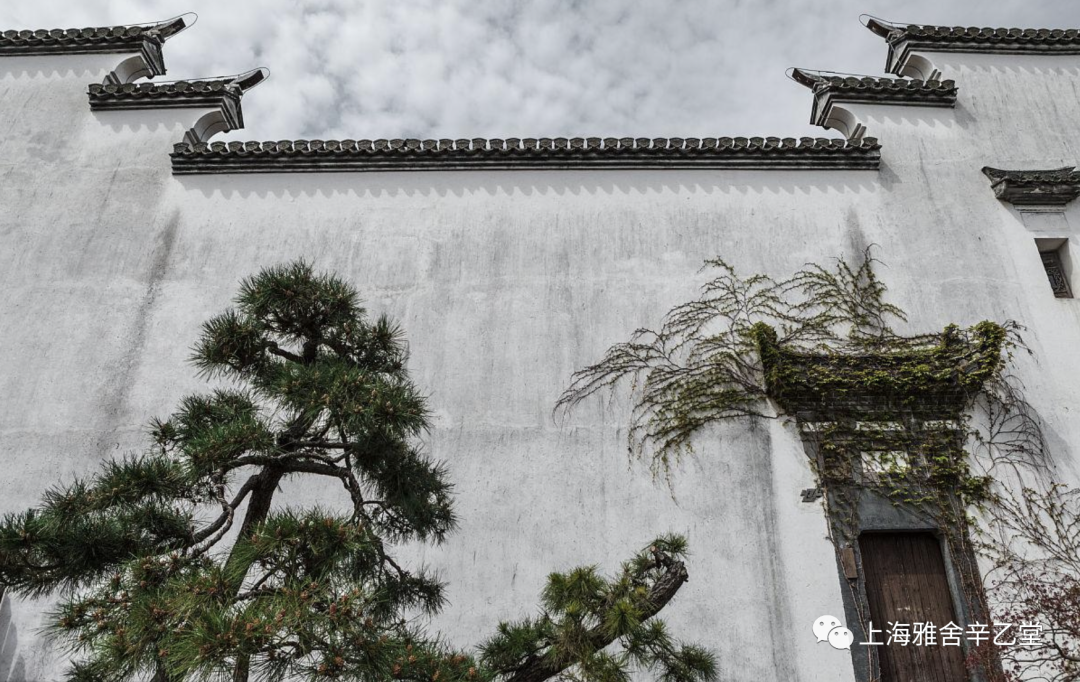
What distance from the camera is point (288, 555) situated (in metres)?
2.55

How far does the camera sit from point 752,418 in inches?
213

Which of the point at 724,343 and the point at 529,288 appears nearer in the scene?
the point at 724,343

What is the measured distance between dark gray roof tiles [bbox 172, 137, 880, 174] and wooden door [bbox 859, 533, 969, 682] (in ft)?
10.4

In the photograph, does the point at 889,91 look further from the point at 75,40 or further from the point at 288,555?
the point at 75,40

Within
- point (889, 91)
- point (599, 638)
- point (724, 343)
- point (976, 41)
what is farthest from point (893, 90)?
point (599, 638)

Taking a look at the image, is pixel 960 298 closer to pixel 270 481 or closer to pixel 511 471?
pixel 511 471

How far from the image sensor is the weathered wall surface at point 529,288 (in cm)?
500

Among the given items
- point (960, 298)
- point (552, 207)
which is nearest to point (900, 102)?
point (960, 298)

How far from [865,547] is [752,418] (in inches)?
44.3

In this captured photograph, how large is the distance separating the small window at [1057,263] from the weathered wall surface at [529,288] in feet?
0.84

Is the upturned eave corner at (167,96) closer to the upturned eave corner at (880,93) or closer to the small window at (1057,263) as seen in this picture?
the upturned eave corner at (880,93)

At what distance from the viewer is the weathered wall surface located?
4996 millimetres

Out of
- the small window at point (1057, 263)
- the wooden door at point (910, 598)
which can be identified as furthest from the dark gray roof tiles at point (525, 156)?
the wooden door at point (910, 598)

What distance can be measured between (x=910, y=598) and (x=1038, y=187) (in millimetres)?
3632
